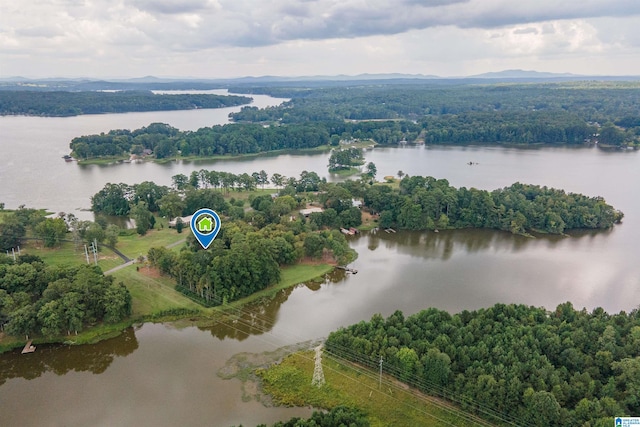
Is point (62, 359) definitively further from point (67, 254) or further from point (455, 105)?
point (455, 105)

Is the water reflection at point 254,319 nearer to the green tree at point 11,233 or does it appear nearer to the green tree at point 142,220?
the green tree at point 142,220

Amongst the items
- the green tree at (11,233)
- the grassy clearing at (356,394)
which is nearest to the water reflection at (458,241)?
the grassy clearing at (356,394)

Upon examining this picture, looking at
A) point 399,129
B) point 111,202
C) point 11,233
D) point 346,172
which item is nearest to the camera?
point 11,233

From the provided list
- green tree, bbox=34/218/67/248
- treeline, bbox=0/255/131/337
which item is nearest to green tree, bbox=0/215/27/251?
green tree, bbox=34/218/67/248

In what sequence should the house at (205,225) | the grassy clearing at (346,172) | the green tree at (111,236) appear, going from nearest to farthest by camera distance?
the house at (205,225) → the green tree at (111,236) → the grassy clearing at (346,172)

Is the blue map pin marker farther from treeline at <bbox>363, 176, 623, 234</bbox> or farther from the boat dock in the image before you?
treeline at <bbox>363, 176, 623, 234</bbox>

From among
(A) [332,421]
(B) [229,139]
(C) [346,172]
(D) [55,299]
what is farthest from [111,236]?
(B) [229,139]
